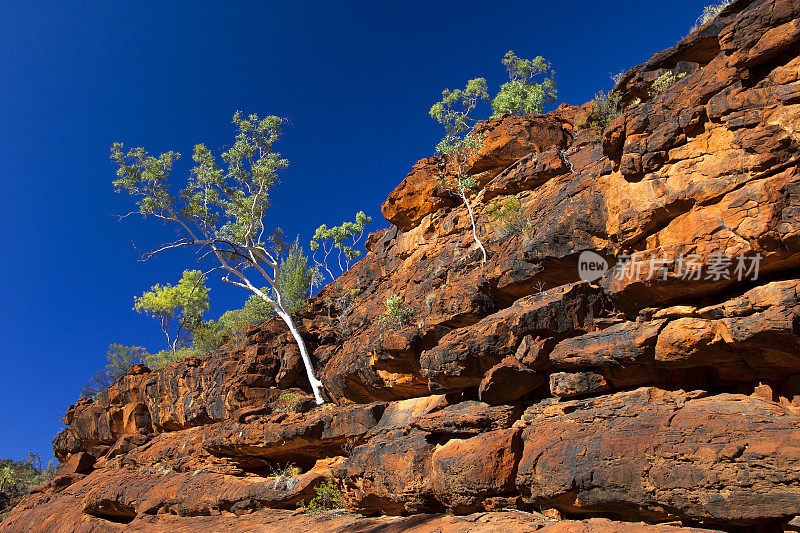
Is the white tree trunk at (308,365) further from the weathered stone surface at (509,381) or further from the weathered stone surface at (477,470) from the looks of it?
the weathered stone surface at (509,381)

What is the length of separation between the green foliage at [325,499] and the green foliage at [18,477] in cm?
3595

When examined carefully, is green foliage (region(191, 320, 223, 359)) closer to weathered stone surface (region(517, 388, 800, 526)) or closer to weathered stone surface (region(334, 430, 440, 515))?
weathered stone surface (region(334, 430, 440, 515))

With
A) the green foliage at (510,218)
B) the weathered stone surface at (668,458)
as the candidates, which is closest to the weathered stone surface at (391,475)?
the weathered stone surface at (668,458)

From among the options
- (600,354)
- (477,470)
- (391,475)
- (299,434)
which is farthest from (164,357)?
(600,354)

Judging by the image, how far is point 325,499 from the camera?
46.2ft

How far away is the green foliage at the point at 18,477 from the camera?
3856cm

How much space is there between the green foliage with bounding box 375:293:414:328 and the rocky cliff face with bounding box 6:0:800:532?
278 millimetres

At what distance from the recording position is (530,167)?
15742 mm

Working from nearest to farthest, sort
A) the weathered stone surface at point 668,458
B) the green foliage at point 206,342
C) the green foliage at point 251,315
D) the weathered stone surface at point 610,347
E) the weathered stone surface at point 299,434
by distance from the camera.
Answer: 1. the weathered stone surface at point 668,458
2. the weathered stone surface at point 610,347
3. the weathered stone surface at point 299,434
4. the green foliage at point 251,315
5. the green foliage at point 206,342

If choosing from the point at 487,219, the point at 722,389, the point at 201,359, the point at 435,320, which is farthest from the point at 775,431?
the point at 201,359

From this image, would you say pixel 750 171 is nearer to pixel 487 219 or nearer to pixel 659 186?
pixel 659 186

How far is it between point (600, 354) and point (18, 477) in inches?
2322

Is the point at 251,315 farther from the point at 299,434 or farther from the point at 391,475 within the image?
the point at 391,475

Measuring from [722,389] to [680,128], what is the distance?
527cm
